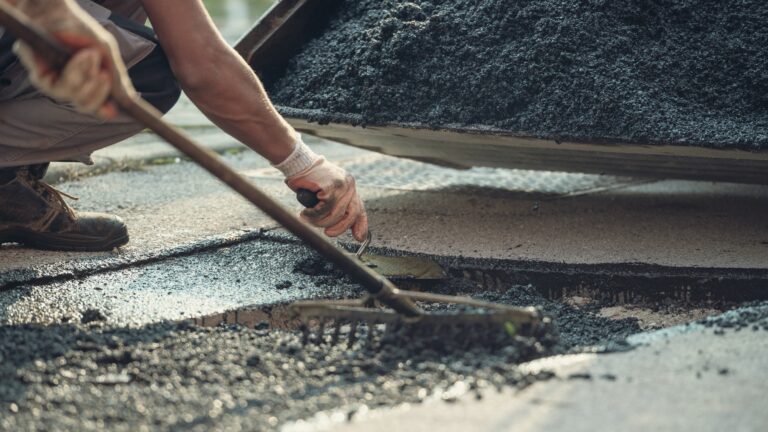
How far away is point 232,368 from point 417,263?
1.02 meters

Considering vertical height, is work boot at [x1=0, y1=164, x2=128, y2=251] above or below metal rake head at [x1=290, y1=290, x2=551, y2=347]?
below

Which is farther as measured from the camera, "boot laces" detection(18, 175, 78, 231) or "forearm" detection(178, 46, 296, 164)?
"boot laces" detection(18, 175, 78, 231)

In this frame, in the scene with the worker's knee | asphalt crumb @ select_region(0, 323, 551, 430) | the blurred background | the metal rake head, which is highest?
the worker's knee

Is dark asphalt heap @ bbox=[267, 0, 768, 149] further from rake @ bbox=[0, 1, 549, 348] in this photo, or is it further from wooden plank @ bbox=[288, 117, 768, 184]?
rake @ bbox=[0, 1, 549, 348]

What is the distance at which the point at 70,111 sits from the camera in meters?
2.67

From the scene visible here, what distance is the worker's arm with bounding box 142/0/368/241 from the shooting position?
2.46m

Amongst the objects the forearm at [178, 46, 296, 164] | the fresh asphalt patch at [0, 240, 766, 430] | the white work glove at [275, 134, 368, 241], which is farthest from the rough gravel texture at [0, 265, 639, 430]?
the forearm at [178, 46, 296, 164]

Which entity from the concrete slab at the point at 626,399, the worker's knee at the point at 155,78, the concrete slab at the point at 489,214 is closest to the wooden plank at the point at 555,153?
the concrete slab at the point at 489,214

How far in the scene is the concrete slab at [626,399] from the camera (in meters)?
1.51

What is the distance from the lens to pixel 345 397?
1.63 metres

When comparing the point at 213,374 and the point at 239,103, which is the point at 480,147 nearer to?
the point at 239,103

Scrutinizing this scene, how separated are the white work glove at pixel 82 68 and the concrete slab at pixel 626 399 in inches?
28.5

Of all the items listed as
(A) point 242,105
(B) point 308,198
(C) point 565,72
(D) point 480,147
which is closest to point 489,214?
(D) point 480,147

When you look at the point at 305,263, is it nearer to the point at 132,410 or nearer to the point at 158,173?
the point at 132,410
